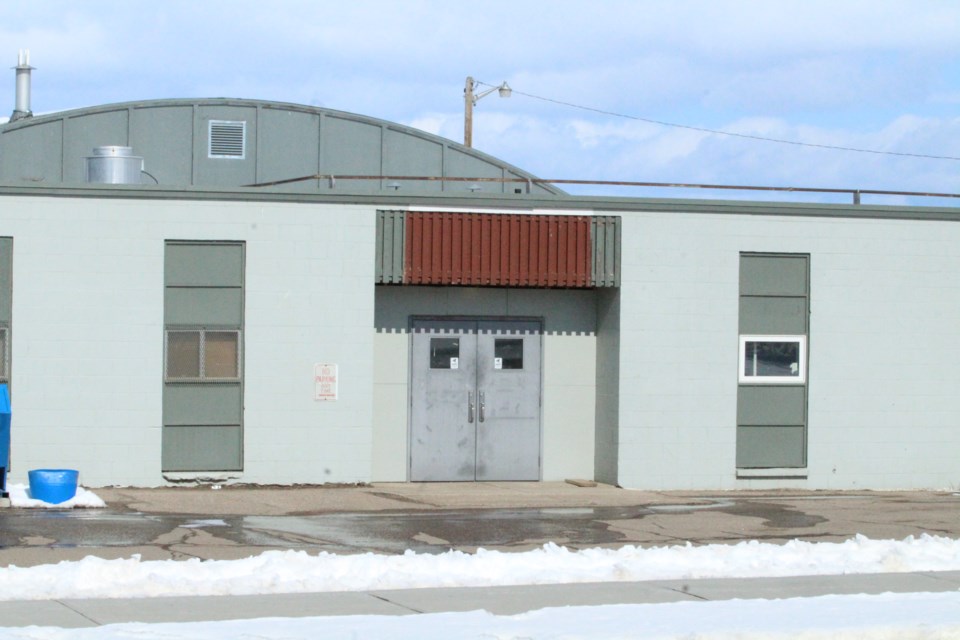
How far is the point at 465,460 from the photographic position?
Answer: 18.5m

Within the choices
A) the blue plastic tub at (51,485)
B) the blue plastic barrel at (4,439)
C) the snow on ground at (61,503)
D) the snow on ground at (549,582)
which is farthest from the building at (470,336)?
the snow on ground at (549,582)

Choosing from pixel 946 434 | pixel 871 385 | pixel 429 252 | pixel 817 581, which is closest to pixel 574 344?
pixel 429 252

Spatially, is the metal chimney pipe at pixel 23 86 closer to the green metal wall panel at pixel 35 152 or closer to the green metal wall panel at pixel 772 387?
the green metal wall panel at pixel 35 152

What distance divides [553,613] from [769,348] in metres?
10.4

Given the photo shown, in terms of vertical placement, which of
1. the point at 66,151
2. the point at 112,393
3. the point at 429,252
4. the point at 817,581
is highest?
the point at 66,151

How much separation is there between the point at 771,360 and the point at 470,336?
4.36 metres

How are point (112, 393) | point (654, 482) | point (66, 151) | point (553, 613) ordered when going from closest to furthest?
1. point (553, 613)
2. point (112, 393)
3. point (654, 482)
4. point (66, 151)

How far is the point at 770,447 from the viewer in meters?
18.4

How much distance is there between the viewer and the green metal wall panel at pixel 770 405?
18344 mm

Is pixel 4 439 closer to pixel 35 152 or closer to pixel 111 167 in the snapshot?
pixel 111 167

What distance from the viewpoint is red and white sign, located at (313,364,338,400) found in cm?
1722

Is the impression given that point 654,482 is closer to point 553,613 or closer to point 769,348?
point 769,348

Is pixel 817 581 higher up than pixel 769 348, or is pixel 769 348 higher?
pixel 769 348

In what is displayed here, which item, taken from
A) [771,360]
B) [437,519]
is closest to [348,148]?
[771,360]
